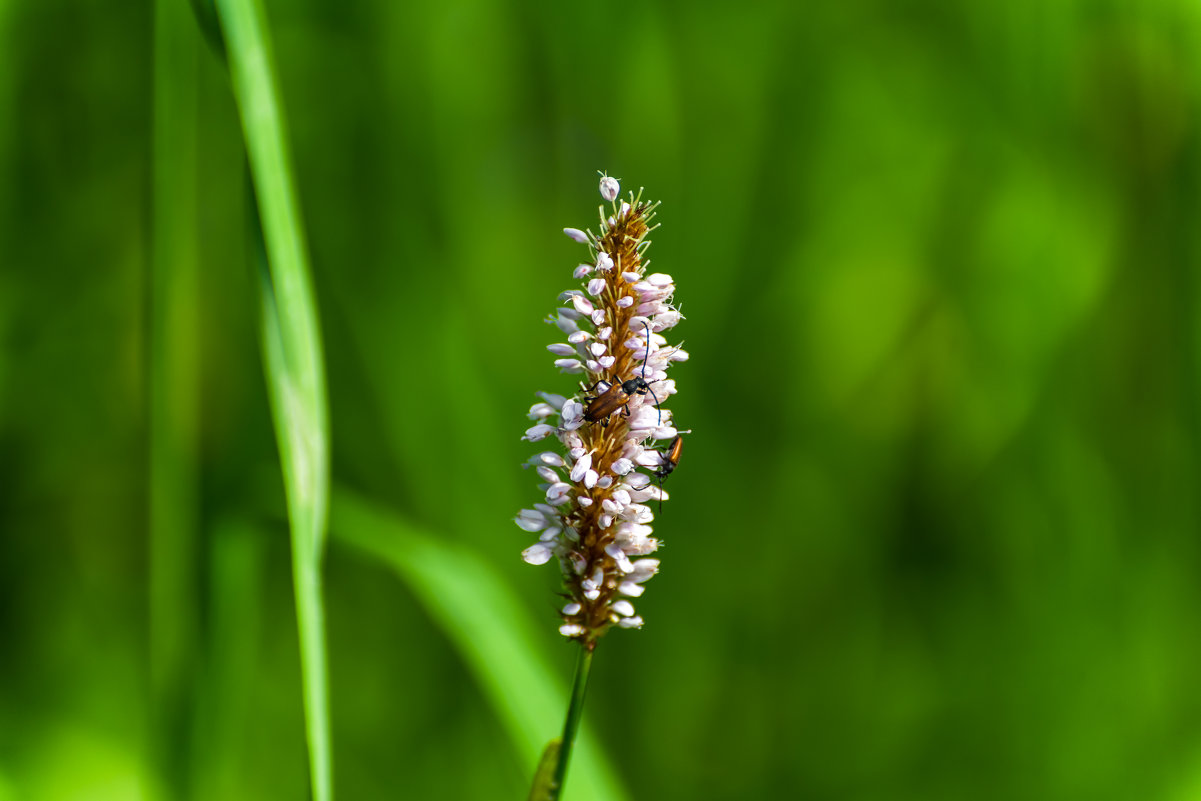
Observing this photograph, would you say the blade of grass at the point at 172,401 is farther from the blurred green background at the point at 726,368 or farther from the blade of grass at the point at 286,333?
the blade of grass at the point at 286,333

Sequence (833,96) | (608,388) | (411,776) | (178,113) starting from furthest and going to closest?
1. (833,96)
2. (411,776)
3. (178,113)
4. (608,388)

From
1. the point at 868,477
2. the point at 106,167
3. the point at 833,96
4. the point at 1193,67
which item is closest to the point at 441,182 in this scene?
the point at 106,167

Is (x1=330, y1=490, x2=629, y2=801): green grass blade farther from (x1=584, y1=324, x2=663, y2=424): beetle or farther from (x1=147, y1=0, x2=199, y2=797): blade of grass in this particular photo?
(x1=584, y1=324, x2=663, y2=424): beetle

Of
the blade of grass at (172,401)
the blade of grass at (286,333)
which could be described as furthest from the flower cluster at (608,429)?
the blade of grass at (172,401)

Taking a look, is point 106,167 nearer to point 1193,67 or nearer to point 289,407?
point 289,407

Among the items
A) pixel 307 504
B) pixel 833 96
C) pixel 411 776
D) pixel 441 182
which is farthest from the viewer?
pixel 833 96

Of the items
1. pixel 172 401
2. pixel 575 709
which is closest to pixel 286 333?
pixel 575 709

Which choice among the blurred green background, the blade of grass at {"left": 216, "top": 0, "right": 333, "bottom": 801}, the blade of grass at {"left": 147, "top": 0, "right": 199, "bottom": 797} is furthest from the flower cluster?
the blurred green background
